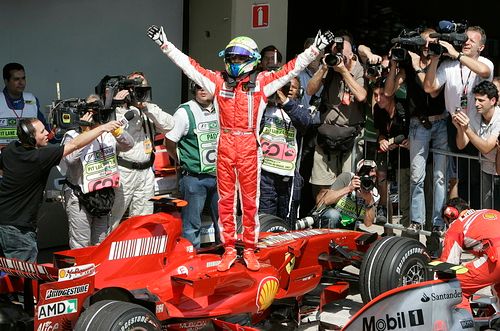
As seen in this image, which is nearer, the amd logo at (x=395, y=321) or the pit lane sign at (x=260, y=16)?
the amd logo at (x=395, y=321)

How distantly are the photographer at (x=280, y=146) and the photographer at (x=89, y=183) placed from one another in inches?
61.5

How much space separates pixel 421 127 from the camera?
10188 millimetres

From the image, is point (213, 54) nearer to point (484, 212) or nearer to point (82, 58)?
point (82, 58)

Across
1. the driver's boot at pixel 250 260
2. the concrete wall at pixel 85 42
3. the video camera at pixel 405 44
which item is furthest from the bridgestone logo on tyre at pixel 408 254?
the concrete wall at pixel 85 42

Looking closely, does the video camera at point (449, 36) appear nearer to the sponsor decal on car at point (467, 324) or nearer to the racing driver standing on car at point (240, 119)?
the racing driver standing on car at point (240, 119)

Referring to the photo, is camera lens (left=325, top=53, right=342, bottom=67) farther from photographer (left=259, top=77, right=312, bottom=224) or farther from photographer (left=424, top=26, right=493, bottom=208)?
photographer (left=424, top=26, right=493, bottom=208)

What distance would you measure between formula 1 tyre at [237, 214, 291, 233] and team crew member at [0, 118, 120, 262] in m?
2.06

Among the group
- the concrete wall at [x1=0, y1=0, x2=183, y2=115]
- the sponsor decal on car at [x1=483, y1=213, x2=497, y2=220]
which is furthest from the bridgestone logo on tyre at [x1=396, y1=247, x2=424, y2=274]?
the concrete wall at [x1=0, y1=0, x2=183, y2=115]

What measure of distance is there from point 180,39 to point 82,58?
1418 millimetres

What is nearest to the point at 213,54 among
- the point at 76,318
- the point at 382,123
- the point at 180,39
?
the point at 180,39

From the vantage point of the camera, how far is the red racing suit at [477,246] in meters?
7.74

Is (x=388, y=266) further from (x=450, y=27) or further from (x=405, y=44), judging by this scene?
(x=450, y=27)

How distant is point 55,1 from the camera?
11.4 m

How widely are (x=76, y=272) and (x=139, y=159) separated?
316cm
